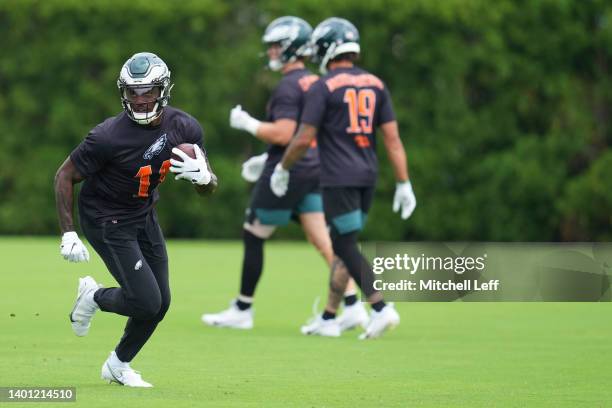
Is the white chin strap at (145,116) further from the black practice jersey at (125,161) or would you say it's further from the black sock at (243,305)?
the black sock at (243,305)

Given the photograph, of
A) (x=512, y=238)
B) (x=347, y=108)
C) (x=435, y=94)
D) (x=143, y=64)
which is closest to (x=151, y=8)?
(x=435, y=94)

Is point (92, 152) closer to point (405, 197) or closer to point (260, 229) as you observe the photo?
point (405, 197)

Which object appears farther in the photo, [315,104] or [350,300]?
[350,300]

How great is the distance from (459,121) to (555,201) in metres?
2.65

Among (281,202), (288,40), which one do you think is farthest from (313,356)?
(288,40)

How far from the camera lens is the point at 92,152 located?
795cm

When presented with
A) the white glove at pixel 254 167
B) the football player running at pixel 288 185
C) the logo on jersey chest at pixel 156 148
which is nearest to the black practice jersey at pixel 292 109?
the football player running at pixel 288 185

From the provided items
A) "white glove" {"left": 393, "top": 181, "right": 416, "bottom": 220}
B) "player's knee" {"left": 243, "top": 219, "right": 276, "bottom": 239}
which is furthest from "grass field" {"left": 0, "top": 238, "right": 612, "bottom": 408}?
"white glove" {"left": 393, "top": 181, "right": 416, "bottom": 220}

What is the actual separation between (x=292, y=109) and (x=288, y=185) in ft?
2.32

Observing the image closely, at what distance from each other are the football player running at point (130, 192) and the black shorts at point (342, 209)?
2.84 m

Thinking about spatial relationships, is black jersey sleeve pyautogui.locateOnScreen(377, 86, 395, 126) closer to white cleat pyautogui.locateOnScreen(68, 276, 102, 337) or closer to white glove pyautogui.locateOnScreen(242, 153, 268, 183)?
white glove pyautogui.locateOnScreen(242, 153, 268, 183)

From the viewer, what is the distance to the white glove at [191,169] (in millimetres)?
7836

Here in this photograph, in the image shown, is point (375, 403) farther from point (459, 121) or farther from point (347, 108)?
point (459, 121)

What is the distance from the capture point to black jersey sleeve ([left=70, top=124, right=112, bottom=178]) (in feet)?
26.0
